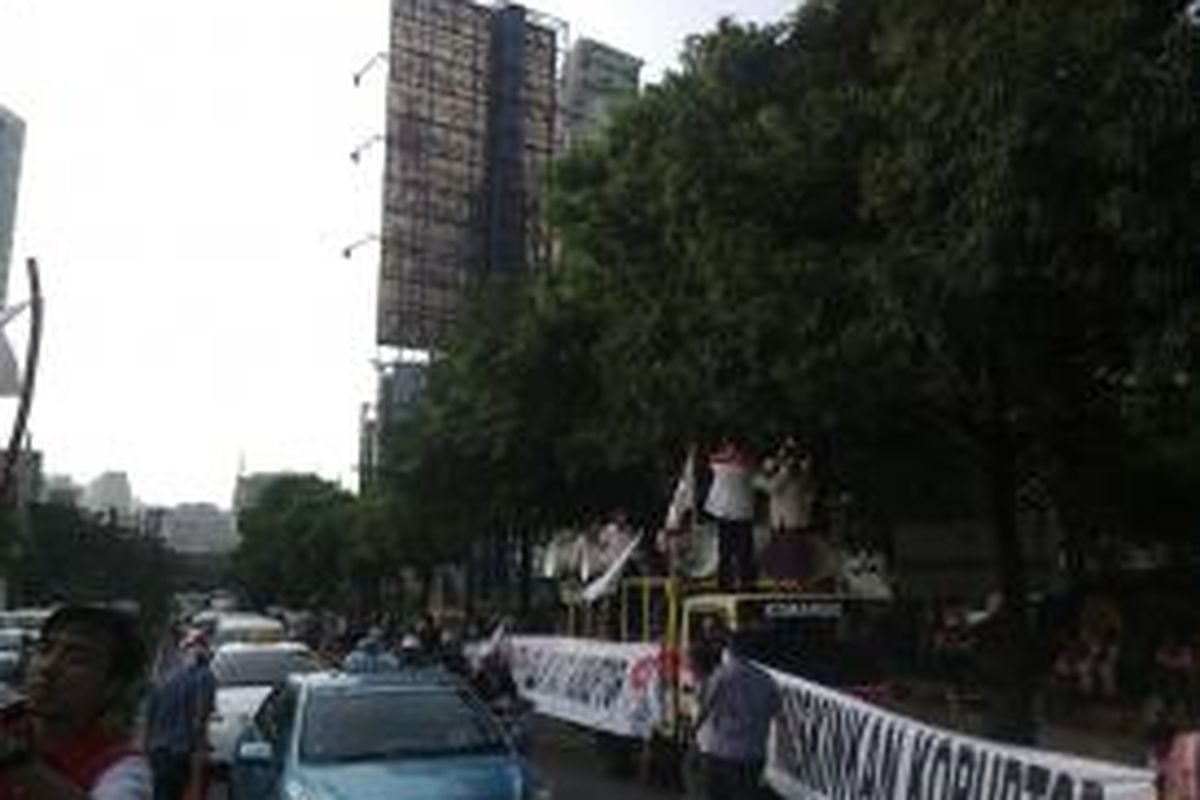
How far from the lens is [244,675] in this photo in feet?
92.6

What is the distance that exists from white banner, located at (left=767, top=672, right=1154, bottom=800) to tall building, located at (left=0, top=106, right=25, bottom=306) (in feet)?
83.1

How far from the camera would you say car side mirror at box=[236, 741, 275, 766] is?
1580cm

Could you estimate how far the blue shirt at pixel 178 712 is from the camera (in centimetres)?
1886

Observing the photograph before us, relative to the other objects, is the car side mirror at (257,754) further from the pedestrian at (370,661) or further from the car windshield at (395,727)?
the pedestrian at (370,661)

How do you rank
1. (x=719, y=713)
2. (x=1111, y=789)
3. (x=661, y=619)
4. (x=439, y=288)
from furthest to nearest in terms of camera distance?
(x=439, y=288) → (x=661, y=619) → (x=719, y=713) → (x=1111, y=789)

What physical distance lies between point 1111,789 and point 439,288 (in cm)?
6920

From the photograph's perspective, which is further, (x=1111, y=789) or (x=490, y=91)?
(x=490, y=91)

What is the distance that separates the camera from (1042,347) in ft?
71.2

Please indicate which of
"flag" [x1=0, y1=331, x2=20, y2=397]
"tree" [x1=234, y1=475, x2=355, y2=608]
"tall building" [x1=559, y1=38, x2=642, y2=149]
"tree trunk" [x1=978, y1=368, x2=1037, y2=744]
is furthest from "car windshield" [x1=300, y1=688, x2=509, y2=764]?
"tree" [x1=234, y1=475, x2=355, y2=608]

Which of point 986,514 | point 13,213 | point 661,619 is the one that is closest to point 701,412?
point 661,619

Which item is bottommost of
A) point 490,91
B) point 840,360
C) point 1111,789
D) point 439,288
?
point 1111,789

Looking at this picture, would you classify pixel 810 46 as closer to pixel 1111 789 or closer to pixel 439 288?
pixel 1111 789

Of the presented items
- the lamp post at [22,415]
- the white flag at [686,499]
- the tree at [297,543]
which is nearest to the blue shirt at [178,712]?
the lamp post at [22,415]

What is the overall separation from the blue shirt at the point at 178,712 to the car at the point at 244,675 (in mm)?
6464
